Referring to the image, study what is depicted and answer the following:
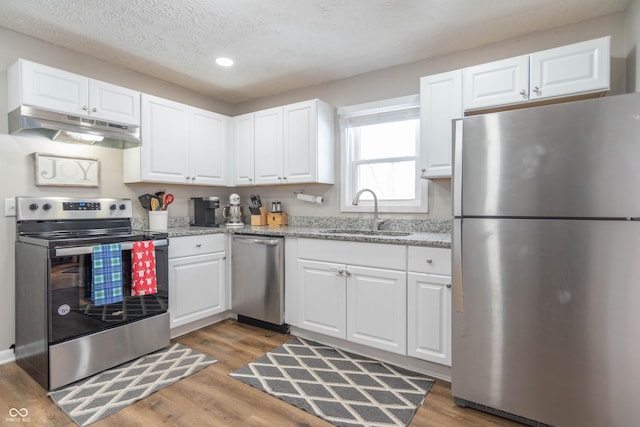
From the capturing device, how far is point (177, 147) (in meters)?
3.19

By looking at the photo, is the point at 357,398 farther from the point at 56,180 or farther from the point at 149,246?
the point at 56,180

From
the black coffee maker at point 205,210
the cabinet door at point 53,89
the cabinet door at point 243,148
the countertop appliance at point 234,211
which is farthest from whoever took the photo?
the countertop appliance at point 234,211

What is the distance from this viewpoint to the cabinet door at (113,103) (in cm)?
258

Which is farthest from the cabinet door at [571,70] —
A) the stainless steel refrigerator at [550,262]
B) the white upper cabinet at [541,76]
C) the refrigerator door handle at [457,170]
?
the refrigerator door handle at [457,170]

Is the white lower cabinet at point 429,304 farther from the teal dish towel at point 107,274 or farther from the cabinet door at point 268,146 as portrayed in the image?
the teal dish towel at point 107,274

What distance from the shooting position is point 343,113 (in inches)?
131

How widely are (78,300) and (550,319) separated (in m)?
2.66

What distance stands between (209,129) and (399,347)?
8.81ft

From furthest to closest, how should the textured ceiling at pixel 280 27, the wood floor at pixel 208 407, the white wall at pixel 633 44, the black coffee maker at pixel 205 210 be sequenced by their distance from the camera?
the black coffee maker at pixel 205 210 < the textured ceiling at pixel 280 27 < the white wall at pixel 633 44 < the wood floor at pixel 208 407

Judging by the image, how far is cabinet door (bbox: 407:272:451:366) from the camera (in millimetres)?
2139

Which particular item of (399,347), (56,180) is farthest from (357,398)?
(56,180)

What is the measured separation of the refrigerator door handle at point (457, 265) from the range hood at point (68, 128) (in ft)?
8.32

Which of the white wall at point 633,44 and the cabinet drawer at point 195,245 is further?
the cabinet drawer at point 195,245

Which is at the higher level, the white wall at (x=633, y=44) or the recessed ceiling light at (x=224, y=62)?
the recessed ceiling light at (x=224, y=62)
